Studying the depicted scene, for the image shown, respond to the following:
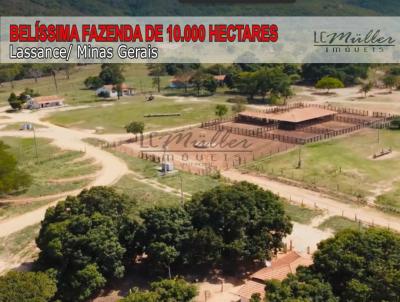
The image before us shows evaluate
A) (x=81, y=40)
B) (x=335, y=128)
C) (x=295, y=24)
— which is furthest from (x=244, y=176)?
(x=295, y=24)

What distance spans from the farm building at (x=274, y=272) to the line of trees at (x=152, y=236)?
884 millimetres

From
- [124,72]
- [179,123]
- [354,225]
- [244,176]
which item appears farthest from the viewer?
[124,72]

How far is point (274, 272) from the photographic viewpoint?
27.3m

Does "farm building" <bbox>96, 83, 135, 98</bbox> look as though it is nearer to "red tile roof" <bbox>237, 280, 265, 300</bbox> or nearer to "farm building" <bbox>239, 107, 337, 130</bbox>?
"farm building" <bbox>239, 107, 337, 130</bbox>

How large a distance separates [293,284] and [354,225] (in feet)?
47.7

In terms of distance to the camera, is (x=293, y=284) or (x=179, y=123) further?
(x=179, y=123)

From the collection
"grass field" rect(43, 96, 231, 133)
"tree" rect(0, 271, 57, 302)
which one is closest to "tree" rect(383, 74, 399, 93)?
"grass field" rect(43, 96, 231, 133)

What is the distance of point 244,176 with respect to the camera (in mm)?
46281

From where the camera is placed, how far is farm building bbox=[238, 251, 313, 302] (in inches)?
997

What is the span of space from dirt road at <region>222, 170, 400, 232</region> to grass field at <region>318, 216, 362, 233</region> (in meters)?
0.85

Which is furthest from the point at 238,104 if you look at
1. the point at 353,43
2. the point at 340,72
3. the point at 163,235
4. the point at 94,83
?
the point at 353,43

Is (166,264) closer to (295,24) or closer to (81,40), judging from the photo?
(81,40)

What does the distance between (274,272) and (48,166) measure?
31.9 metres

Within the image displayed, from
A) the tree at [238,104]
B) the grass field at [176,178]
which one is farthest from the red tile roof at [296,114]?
the grass field at [176,178]
